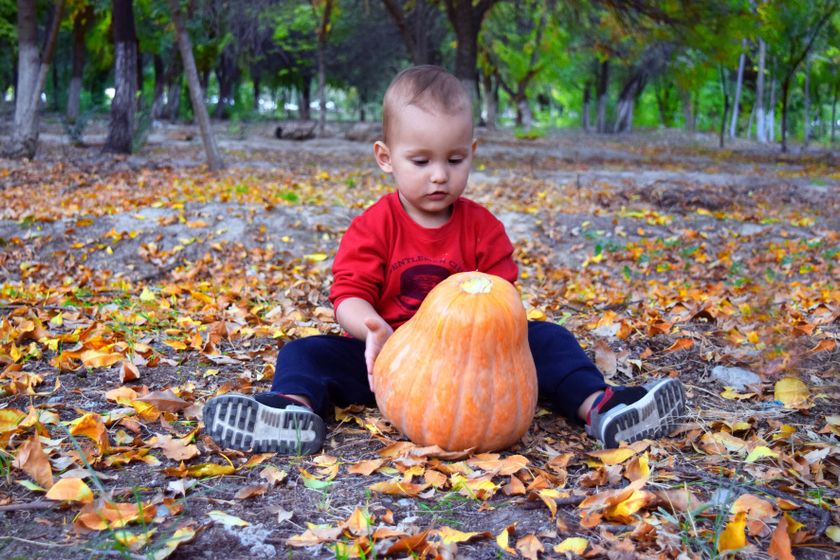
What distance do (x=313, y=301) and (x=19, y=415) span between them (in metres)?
2.31

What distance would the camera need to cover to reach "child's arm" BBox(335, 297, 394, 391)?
97.6 inches

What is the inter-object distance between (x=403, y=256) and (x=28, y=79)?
10364 mm

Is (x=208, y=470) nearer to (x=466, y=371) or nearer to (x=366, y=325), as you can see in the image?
(x=366, y=325)

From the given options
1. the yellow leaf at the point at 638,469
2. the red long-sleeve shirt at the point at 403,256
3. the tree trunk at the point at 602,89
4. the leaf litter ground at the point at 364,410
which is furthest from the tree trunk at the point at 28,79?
the tree trunk at the point at 602,89

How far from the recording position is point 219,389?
2.87 metres

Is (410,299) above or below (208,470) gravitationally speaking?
above

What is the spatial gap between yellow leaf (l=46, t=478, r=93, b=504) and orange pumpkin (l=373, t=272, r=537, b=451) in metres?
0.92

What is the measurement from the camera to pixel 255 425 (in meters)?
2.27

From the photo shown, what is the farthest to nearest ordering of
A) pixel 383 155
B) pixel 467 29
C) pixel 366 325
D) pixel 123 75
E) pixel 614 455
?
1. pixel 467 29
2. pixel 123 75
3. pixel 383 155
4. pixel 366 325
5. pixel 614 455

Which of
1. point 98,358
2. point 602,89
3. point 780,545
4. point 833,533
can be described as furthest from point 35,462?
point 602,89

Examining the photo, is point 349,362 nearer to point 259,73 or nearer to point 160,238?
point 160,238

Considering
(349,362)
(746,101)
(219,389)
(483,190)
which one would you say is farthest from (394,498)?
(746,101)

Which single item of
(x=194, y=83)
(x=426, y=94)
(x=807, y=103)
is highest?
(x=807, y=103)

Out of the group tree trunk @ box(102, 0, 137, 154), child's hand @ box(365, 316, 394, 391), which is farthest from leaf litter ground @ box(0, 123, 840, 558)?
tree trunk @ box(102, 0, 137, 154)
